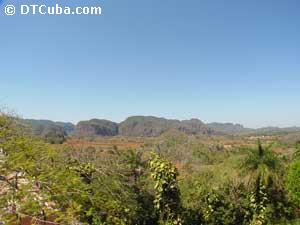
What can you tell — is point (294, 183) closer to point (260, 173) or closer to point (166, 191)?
point (260, 173)

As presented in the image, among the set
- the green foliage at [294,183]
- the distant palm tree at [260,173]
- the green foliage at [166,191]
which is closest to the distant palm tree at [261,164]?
the distant palm tree at [260,173]

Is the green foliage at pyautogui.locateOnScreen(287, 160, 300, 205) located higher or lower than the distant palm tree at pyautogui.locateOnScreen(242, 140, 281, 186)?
lower

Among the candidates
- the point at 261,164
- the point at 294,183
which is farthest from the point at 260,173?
the point at 294,183

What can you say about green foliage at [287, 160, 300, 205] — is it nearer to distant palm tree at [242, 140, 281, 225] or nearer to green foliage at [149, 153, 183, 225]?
distant palm tree at [242, 140, 281, 225]

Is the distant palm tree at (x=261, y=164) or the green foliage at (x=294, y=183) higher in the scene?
the distant palm tree at (x=261, y=164)

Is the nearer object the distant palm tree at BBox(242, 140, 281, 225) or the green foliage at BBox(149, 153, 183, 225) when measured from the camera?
the green foliage at BBox(149, 153, 183, 225)

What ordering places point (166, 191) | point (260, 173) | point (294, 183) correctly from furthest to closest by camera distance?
1. point (294, 183)
2. point (260, 173)
3. point (166, 191)

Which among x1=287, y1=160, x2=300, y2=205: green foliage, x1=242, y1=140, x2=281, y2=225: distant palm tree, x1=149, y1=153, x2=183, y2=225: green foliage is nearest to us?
x1=149, y1=153, x2=183, y2=225: green foliage

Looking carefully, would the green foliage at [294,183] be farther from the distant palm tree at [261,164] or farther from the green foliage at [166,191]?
the green foliage at [166,191]

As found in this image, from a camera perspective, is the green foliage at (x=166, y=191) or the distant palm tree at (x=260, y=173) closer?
the green foliage at (x=166, y=191)

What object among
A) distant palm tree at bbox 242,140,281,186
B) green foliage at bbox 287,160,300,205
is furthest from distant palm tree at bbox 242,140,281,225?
green foliage at bbox 287,160,300,205

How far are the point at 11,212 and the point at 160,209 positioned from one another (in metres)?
12.0

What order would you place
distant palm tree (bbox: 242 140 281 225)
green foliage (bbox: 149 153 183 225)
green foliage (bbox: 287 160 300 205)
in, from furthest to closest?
green foliage (bbox: 287 160 300 205), distant palm tree (bbox: 242 140 281 225), green foliage (bbox: 149 153 183 225)

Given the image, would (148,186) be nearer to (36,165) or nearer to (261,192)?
(261,192)
